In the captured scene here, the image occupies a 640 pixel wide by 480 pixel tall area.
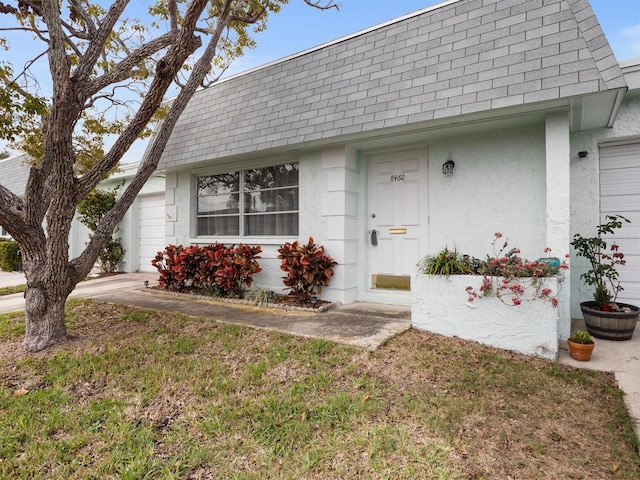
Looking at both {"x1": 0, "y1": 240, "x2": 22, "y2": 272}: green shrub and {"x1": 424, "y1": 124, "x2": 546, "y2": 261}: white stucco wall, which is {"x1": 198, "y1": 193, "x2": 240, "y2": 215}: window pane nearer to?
{"x1": 424, "y1": 124, "x2": 546, "y2": 261}: white stucco wall

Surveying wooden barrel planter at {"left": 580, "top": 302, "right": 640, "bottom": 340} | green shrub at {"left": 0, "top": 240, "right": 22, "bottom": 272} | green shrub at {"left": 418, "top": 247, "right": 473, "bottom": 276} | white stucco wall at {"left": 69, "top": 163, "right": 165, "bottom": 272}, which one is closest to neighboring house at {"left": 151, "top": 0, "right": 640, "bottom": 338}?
wooden barrel planter at {"left": 580, "top": 302, "right": 640, "bottom": 340}

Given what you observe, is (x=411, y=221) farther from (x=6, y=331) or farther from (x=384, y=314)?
(x=6, y=331)

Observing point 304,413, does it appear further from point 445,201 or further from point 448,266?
point 445,201

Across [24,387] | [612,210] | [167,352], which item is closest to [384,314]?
[167,352]

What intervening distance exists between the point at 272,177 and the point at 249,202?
0.70 meters

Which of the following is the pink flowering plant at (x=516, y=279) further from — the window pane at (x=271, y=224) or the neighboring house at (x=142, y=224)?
the neighboring house at (x=142, y=224)

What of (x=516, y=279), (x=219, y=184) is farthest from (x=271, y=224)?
(x=516, y=279)

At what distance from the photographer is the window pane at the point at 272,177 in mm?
6266

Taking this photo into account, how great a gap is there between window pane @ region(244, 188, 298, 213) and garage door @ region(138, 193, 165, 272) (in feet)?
14.8

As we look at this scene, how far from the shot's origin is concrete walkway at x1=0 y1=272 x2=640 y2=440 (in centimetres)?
327

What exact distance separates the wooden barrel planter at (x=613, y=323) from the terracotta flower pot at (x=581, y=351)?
0.81 m

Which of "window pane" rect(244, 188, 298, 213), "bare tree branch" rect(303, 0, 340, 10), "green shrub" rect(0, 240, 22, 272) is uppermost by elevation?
"bare tree branch" rect(303, 0, 340, 10)

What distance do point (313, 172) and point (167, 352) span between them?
11.5 ft

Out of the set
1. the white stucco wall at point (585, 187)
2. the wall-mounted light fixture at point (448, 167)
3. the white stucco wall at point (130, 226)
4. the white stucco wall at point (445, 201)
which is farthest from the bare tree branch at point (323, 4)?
the white stucco wall at point (130, 226)
